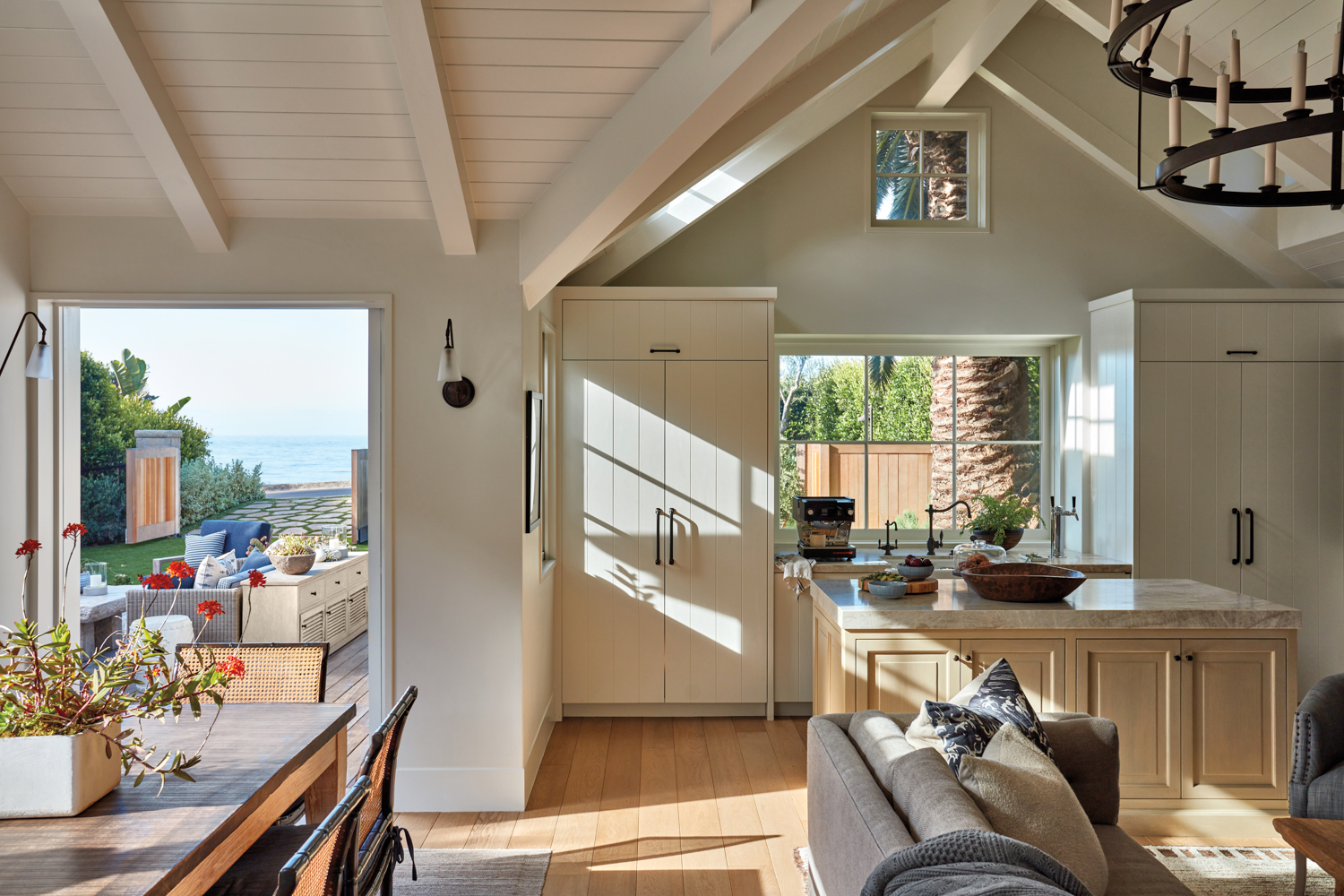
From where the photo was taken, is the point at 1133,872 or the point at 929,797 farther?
the point at 1133,872

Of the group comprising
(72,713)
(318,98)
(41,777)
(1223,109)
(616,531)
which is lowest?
(41,777)

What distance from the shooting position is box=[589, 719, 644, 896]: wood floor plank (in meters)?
2.75

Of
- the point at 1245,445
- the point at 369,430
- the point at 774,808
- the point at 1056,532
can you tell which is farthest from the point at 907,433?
the point at 369,430

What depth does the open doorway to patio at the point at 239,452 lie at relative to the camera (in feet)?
10.9

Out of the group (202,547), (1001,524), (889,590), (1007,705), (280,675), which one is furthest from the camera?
(202,547)

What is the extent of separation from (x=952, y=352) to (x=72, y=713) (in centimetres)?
444

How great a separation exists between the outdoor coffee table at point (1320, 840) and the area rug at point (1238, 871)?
1.46 feet

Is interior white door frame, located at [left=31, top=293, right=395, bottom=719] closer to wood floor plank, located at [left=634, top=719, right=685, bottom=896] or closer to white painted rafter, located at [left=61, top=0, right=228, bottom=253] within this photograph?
white painted rafter, located at [left=61, top=0, right=228, bottom=253]

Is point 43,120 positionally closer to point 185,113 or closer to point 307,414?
point 185,113

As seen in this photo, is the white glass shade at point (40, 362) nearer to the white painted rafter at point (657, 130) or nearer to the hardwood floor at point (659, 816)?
the white painted rafter at point (657, 130)

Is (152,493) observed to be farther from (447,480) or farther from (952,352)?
(952,352)

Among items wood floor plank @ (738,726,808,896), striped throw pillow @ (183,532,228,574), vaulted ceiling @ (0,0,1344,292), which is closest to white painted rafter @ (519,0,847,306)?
vaulted ceiling @ (0,0,1344,292)

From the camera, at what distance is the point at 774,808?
331cm

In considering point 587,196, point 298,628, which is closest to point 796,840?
point 587,196
